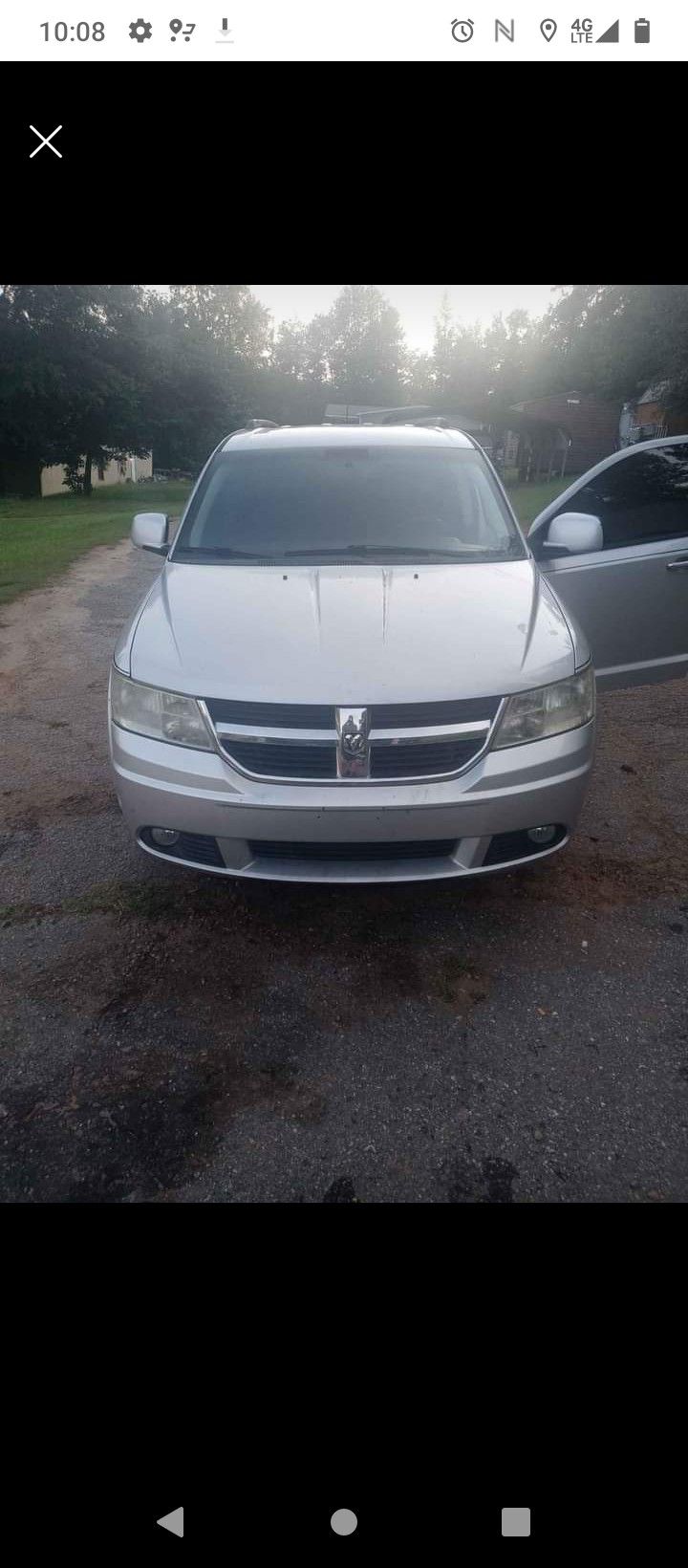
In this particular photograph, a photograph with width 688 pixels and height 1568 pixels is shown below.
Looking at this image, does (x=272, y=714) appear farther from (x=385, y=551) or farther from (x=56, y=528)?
(x=56, y=528)

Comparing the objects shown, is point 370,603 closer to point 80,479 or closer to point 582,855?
point 582,855

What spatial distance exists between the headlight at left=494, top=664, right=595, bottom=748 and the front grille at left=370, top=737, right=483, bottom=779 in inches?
5.0

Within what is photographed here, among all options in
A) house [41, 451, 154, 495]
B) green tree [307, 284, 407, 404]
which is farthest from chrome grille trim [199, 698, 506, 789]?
green tree [307, 284, 407, 404]

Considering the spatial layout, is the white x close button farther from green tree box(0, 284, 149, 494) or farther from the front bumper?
green tree box(0, 284, 149, 494)

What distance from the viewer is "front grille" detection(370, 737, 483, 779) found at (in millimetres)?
2438

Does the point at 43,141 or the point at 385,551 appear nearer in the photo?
the point at 43,141

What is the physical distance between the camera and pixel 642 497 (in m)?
4.12

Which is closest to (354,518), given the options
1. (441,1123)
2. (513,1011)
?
(513,1011)

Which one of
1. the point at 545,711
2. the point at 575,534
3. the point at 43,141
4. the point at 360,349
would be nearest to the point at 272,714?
the point at 545,711

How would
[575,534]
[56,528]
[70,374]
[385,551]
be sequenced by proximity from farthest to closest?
[70,374] → [56,528] → [575,534] → [385,551]

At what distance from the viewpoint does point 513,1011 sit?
2465 mm
